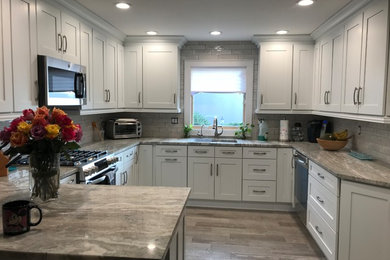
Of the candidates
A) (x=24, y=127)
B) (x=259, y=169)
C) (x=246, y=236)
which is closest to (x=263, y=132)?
(x=259, y=169)

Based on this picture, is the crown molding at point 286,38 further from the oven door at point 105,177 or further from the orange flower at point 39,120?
the orange flower at point 39,120

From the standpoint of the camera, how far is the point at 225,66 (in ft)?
15.6

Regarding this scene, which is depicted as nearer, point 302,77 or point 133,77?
point 302,77

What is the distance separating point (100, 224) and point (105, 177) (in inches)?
68.0

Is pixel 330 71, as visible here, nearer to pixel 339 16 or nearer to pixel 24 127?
pixel 339 16

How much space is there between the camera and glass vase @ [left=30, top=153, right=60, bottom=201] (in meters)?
1.59

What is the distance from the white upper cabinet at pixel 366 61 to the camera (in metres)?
2.53

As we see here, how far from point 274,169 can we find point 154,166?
5.46 feet

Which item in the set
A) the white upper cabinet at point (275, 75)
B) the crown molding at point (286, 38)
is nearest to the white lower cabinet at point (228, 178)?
the white upper cabinet at point (275, 75)

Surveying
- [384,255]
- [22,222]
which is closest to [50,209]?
[22,222]

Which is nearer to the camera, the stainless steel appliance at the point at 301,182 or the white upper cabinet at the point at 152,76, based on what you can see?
the stainless steel appliance at the point at 301,182

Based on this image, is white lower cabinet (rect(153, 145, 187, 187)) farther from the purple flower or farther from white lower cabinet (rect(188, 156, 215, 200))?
the purple flower

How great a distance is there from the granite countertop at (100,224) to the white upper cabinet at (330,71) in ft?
7.86

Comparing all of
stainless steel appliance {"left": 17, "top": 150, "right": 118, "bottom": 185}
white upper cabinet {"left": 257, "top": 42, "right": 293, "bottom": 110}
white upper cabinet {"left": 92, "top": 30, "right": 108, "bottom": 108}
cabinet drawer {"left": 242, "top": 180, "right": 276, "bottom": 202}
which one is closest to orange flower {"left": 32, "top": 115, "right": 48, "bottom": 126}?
stainless steel appliance {"left": 17, "top": 150, "right": 118, "bottom": 185}
